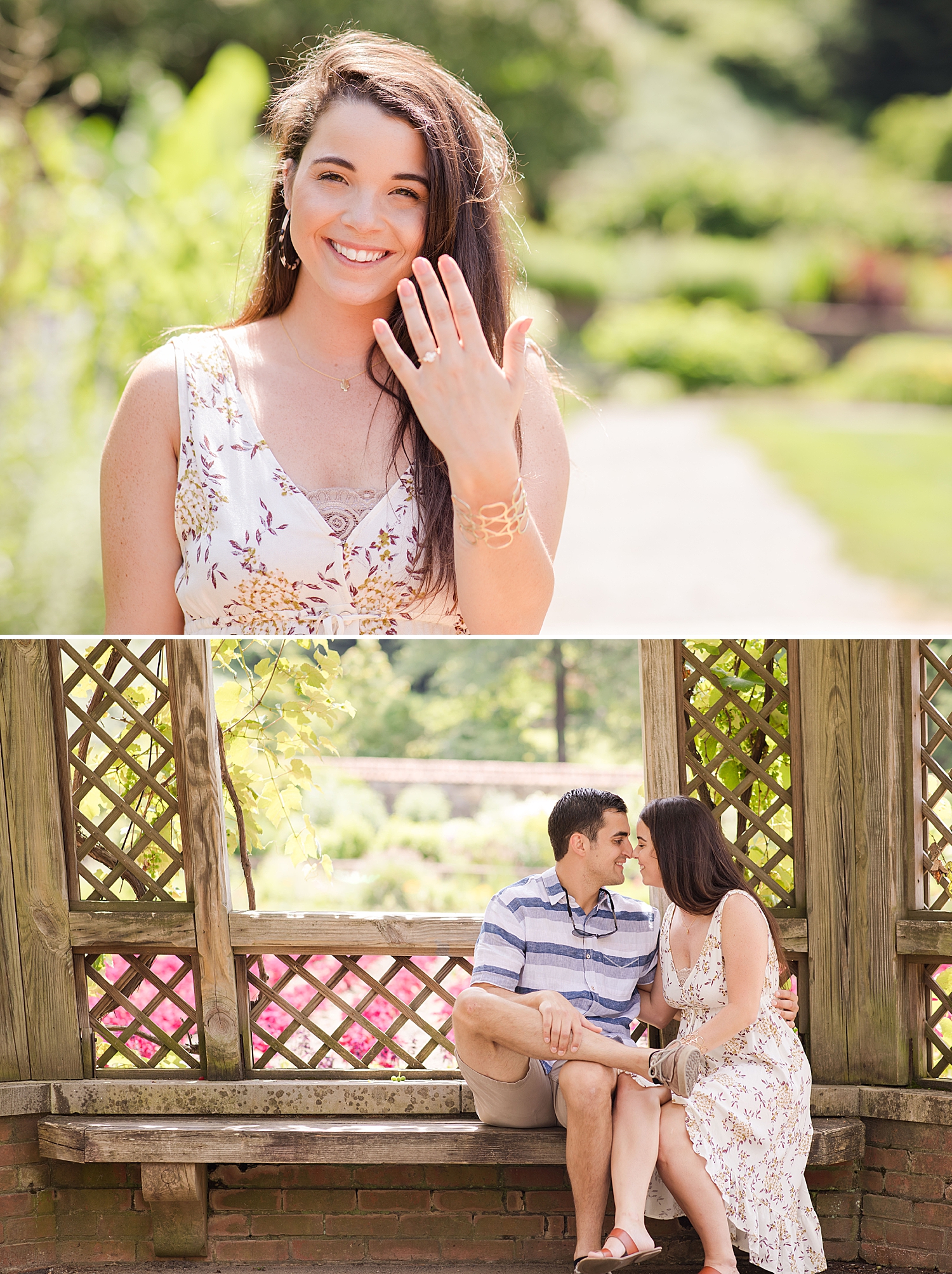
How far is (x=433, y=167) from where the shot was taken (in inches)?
67.5

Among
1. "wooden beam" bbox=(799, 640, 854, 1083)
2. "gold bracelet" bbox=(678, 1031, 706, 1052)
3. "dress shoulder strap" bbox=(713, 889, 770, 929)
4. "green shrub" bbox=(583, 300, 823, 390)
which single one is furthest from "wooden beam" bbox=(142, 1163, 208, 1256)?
"green shrub" bbox=(583, 300, 823, 390)

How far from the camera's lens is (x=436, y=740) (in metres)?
5.18

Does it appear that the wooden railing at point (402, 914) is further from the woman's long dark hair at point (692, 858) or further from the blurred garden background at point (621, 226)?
the blurred garden background at point (621, 226)

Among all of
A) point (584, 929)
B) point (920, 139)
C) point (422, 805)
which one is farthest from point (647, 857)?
point (920, 139)

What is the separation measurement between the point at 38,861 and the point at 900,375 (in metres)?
11.0

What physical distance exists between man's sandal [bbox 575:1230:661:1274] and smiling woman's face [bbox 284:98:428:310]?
1.66 meters

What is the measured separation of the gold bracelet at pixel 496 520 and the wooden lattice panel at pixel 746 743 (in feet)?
4.04

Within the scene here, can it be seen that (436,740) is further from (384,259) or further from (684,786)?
(384,259)

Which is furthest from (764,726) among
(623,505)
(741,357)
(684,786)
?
(741,357)

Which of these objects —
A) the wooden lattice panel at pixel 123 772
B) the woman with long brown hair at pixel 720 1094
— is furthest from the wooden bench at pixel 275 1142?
the wooden lattice panel at pixel 123 772

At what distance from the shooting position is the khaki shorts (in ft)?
8.09

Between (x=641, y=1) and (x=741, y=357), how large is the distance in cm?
1032

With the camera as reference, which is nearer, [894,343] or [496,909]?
[496,909]

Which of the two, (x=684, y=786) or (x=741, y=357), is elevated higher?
(x=741, y=357)
